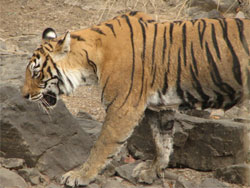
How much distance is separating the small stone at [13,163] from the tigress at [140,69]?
1.67 ft

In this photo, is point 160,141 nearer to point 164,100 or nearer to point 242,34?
point 164,100

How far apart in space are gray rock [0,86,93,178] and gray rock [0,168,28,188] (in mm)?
298

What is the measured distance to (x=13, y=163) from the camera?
507 centimetres

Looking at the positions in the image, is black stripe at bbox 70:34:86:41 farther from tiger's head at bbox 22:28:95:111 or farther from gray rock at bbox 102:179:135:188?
gray rock at bbox 102:179:135:188

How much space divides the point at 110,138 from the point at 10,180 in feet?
3.74

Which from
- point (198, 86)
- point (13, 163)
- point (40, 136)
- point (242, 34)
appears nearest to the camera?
point (242, 34)

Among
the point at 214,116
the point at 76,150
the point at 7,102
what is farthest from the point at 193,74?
the point at 214,116

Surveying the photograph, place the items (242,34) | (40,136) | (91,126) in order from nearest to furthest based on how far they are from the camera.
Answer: (242,34) → (40,136) → (91,126)

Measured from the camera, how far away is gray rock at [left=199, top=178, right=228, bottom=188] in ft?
16.7

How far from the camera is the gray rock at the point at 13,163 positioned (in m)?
5.05

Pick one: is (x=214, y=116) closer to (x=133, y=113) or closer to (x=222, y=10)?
(x=133, y=113)

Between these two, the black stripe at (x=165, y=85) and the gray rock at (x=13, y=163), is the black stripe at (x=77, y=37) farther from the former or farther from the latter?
the gray rock at (x=13, y=163)

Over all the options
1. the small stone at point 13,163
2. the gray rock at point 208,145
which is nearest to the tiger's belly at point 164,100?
the gray rock at point 208,145

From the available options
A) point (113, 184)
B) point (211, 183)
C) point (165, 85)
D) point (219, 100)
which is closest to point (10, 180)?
point (113, 184)
